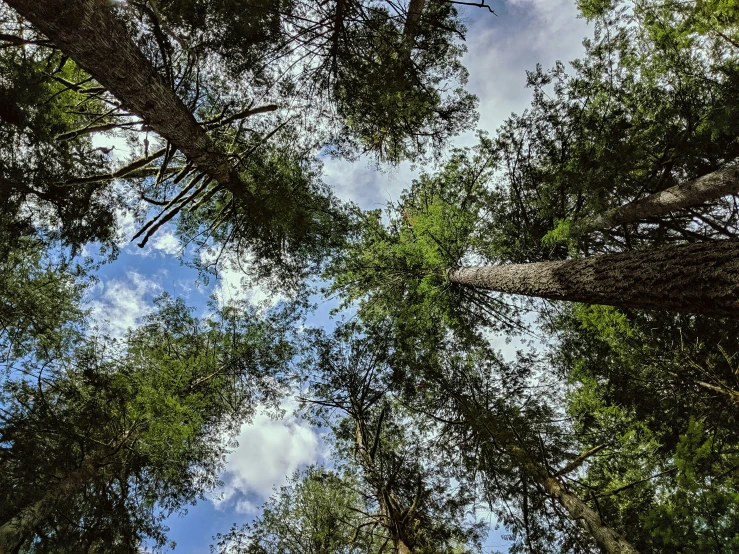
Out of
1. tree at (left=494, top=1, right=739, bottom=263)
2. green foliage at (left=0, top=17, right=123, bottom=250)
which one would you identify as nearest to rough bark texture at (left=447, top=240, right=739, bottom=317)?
tree at (left=494, top=1, right=739, bottom=263)

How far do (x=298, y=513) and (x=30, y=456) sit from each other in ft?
20.5

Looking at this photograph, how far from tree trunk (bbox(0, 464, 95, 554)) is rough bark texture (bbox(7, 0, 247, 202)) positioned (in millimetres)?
5098

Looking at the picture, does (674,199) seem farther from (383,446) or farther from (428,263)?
(383,446)

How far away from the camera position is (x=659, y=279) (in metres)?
2.80

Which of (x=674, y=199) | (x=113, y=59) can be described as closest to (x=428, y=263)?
(x=674, y=199)

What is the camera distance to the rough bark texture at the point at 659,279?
2.34 meters

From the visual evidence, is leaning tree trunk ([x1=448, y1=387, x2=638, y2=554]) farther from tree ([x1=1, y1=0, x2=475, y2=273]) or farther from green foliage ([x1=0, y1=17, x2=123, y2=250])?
green foliage ([x1=0, y1=17, x2=123, y2=250])

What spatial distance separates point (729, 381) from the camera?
557 cm

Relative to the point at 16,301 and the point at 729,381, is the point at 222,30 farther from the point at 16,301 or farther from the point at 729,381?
the point at 729,381

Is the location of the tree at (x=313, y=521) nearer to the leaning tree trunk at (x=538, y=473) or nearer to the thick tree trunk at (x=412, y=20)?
the leaning tree trunk at (x=538, y=473)

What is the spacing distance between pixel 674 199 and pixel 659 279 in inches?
154

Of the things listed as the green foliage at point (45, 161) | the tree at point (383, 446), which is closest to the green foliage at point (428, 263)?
the tree at point (383, 446)

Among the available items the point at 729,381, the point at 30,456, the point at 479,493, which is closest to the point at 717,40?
the point at 729,381

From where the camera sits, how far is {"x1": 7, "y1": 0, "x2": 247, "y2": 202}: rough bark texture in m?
3.00
